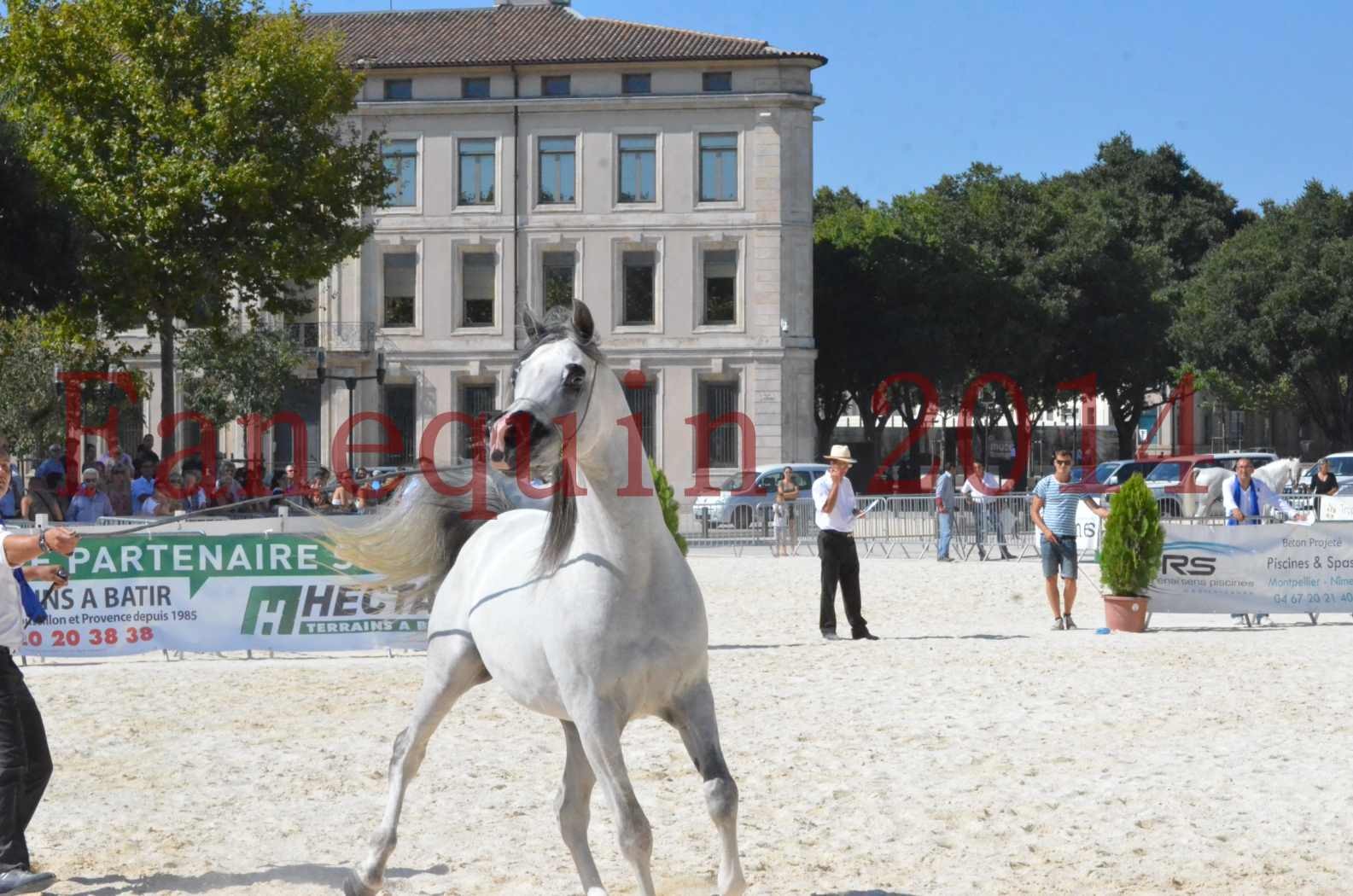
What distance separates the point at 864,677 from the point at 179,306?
20.9 meters

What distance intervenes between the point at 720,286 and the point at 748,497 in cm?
1286

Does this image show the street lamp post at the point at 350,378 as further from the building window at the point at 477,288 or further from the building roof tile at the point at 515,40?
the building roof tile at the point at 515,40

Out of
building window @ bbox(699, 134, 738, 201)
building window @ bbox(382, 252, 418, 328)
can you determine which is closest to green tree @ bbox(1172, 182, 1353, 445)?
building window @ bbox(699, 134, 738, 201)

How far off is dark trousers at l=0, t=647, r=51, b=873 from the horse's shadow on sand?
37cm

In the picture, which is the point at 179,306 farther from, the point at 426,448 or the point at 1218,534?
the point at 1218,534

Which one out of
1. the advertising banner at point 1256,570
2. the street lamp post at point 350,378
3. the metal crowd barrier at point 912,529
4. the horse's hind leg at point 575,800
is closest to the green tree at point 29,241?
the street lamp post at point 350,378

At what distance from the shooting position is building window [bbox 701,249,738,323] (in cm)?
4625

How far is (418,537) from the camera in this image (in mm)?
7004

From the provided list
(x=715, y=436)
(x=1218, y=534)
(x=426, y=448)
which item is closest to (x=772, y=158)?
(x=715, y=436)

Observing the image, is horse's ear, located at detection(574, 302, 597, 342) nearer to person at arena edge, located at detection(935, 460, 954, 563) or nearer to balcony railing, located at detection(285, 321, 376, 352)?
person at arena edge, located at detection(935, 460, 954, 563)

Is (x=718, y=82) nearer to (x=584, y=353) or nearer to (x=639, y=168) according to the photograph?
(x=639, y=168)

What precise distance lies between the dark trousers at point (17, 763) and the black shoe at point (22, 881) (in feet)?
0.13

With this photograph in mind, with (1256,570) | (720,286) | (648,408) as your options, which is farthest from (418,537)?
(720,286)

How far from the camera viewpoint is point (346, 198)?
98.9 feet
